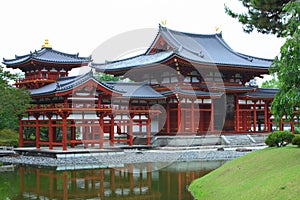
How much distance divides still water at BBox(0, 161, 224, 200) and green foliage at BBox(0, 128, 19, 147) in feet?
40.0

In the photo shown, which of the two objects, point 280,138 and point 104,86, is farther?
point 104,86

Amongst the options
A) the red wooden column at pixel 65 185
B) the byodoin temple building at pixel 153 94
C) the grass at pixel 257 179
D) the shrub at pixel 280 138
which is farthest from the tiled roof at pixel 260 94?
the red wooden column at pixel 65 185

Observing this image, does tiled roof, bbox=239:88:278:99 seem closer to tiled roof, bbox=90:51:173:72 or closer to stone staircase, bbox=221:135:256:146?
stone staircase, bbox=221:135:256:146

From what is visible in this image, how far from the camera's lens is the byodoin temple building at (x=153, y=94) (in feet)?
115

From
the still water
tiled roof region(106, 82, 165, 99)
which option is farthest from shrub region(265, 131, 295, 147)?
tiled roof region(106, 82, 165, 99)

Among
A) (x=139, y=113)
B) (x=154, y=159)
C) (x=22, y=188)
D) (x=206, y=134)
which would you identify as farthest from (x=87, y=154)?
(x=206, y=134)

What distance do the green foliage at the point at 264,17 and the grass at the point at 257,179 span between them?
18.9 ft

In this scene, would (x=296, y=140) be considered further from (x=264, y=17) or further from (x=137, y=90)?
(x=137, y=90)

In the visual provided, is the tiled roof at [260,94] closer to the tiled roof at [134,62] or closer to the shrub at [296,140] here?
the tiled roof at [134,62]

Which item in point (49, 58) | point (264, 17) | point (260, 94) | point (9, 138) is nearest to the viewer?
point (264, 17)

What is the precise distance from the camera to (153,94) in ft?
135

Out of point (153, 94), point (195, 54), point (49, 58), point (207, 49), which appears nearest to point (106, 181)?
point (153, 94)

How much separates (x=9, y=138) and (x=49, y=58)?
9.52 metres

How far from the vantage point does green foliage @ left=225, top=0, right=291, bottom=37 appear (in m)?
19.8
